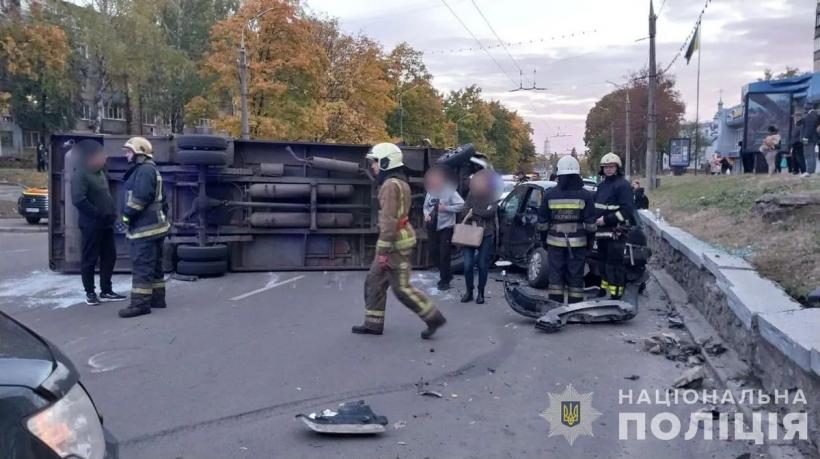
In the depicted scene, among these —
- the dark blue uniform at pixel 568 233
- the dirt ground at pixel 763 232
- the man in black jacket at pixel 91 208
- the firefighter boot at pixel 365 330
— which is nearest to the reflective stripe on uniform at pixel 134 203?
the man in black jacket at pixel 91 208

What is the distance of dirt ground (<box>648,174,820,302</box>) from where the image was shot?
6.25 meters

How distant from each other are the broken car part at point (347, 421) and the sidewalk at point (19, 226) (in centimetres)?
1704

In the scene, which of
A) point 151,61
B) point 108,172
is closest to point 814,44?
point 108,172

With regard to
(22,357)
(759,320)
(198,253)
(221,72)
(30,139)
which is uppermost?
(221,72)

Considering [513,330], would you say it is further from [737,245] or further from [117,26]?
[117,26]

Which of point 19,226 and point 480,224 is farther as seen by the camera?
point 19,226

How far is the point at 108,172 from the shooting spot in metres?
10.4

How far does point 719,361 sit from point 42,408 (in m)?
5.37

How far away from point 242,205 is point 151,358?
4.90m

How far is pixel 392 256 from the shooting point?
6906 mm

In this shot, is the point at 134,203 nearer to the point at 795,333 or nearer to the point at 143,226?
the point at 143,226

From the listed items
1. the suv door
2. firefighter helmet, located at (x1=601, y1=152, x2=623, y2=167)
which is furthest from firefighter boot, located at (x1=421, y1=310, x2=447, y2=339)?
the suv door

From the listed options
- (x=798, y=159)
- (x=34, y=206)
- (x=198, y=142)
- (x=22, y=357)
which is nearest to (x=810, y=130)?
(x=798, y=159)

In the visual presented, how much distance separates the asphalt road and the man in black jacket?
49 centimetres
